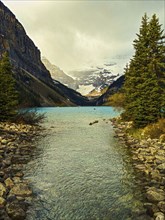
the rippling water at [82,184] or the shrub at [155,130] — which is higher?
the shrub at [155,130]

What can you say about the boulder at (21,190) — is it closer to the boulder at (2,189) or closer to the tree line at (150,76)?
the boulder at (2,189)

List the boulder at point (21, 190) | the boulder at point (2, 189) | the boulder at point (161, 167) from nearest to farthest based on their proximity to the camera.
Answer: the boulder at point (2, 189) → the boulder at point (21, 190) → the boulder at point (161, 167)

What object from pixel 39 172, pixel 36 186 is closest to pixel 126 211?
pixel 36 186

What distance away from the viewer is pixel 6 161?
2133 centimetres

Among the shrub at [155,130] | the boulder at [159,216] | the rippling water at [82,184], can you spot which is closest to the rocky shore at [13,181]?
the rippling water at [82,184]

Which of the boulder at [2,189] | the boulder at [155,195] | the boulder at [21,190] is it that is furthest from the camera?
the boulder at [21,190]

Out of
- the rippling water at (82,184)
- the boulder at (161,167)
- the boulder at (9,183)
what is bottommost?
the rippling water at (82,184)

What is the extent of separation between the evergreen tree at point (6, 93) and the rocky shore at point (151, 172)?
20068 millimetres

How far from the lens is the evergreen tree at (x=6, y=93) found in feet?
133

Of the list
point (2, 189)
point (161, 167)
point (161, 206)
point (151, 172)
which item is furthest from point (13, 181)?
point (161, 167)

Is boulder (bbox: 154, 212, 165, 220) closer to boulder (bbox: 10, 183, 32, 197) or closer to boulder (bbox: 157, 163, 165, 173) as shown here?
boulder (bbox: 10, 183, 32, 197)

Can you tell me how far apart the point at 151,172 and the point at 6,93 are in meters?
29.0

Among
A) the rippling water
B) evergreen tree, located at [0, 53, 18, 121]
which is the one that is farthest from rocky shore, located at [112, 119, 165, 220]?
evergreen tree, located at [0, 53, 18, 121]

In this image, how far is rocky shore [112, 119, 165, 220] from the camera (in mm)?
13094
